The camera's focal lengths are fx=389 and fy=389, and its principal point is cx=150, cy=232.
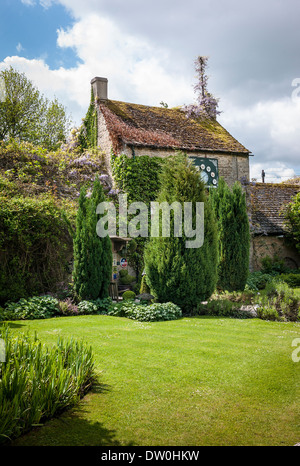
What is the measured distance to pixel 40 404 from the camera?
3.93m

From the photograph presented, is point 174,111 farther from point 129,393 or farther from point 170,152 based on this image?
point 129,393

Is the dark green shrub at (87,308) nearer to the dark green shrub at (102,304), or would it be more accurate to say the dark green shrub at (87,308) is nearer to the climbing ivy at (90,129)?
the dark green shrub at (102,304)

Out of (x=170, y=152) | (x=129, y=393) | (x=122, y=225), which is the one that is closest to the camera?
(x=129, y=393)

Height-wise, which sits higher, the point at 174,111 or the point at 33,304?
the point at 174,111

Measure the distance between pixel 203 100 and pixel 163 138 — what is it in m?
6.17

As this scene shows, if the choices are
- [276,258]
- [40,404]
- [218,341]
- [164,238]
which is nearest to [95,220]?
[164,238]

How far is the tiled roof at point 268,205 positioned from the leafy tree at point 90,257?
10.4m

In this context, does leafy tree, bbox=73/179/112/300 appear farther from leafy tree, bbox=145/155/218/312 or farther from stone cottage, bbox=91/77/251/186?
stone cottage, bbox=91/77/251/186

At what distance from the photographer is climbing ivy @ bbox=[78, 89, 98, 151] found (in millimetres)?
19555

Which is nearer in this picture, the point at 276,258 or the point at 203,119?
the point at 276,258

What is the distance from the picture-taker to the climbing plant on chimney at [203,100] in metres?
22.8

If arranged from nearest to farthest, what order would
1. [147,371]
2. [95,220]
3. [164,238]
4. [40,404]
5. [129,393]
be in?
[40,404]
[129,393]
[147,371]
[164,238]
[95,220]

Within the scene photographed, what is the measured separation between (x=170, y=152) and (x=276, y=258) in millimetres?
7906

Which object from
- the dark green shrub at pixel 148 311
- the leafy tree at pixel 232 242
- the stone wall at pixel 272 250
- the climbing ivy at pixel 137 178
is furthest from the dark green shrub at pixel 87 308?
the stone wall at pixel 272 250
